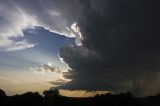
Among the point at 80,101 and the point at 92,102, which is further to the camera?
the point at 80,101

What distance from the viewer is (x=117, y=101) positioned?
177m

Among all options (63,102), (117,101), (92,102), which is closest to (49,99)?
(63,102)

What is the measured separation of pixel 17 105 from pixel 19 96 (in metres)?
10.2

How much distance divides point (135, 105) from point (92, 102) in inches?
995

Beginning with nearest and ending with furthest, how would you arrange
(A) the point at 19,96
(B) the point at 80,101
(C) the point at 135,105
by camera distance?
(C) the point at 135,105 → (A) the point at 19,96 → (B) the point at 80,101

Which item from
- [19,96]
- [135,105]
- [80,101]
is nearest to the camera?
[135,105]

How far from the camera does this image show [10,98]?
18838cm

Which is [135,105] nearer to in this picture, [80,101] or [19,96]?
[80,101]

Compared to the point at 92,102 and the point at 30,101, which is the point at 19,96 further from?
the point at 92,102

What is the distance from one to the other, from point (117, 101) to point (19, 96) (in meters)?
56.3

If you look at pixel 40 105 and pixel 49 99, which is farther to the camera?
pixel 49 99

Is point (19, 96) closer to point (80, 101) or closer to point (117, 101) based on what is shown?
point (80, 101)

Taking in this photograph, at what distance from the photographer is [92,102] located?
609ft

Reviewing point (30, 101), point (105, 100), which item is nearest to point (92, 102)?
point (105, 100)
